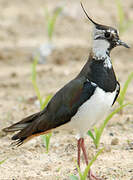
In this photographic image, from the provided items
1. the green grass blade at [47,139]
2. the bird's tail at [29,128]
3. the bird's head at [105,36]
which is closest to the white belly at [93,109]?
the bird's tail at [29,128]

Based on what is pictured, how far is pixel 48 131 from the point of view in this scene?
4465 millimetres

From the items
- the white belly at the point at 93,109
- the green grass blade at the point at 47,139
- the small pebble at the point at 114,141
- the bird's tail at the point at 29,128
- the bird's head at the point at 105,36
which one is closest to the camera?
the white belly at the point at 93,109

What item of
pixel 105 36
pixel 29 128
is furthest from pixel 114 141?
pixel 105 36

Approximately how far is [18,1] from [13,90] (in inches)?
117

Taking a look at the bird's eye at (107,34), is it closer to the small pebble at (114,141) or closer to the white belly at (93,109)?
the white belly at (93,109)

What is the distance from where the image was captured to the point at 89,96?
4.21 metres

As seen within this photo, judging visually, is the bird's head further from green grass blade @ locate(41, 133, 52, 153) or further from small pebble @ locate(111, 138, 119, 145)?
small pebble @ locate(111, 138, 119, 145)

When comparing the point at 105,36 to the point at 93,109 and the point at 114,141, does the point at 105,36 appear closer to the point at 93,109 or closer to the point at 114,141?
the point at 93,109

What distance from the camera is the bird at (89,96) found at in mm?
4207

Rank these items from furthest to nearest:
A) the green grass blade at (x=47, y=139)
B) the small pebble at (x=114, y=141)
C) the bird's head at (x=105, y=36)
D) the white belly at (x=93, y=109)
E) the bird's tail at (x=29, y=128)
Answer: the small pebble at (x=114, y=141) < the green grass blade at (x=47, y=139) < the bird's tail at (x=29, y=128) < the bird's head at (x=105, y=36) < the white belly at (x=93, y=109)

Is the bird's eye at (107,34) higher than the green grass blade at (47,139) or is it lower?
higher

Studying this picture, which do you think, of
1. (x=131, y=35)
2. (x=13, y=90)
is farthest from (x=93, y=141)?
(x=131, y=35)

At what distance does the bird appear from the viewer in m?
4.21

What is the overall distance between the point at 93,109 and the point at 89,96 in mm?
116
